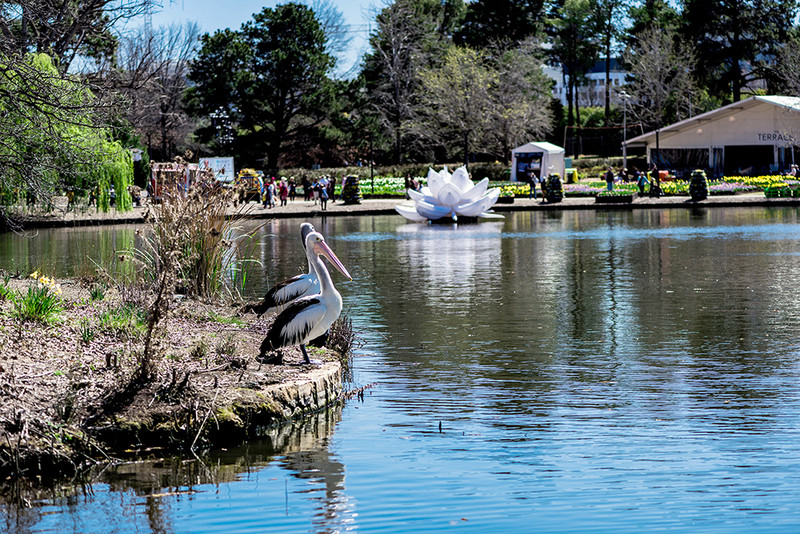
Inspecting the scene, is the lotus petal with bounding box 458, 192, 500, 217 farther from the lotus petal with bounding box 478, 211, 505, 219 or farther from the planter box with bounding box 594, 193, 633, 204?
the planter box with bounding box 594, 193, 633, 204

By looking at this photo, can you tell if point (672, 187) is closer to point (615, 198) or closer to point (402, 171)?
point (615, 198)

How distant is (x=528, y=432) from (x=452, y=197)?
112ft

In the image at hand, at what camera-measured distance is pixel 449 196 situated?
4391cm

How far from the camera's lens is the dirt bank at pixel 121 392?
8945mm

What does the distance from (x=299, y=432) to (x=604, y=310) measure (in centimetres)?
922

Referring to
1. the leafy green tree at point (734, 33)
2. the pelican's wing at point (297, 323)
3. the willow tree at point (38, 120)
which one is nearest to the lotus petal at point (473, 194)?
the willow tree at point (38, 120)

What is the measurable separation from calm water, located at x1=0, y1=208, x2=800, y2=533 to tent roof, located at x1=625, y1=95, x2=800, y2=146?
46.4 metres

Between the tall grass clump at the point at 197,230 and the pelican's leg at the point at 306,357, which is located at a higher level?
the tall grass clump at the point at 197,230

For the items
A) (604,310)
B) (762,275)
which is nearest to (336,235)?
(762,275)

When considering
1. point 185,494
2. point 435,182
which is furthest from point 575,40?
point 185,494

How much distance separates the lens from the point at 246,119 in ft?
255

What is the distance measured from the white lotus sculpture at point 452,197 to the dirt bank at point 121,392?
31.2 metres

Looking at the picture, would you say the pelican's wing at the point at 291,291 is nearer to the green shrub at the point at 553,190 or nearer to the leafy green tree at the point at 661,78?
the green shrub at the point at 553,190

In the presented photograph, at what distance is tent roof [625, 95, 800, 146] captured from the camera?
64750mm
